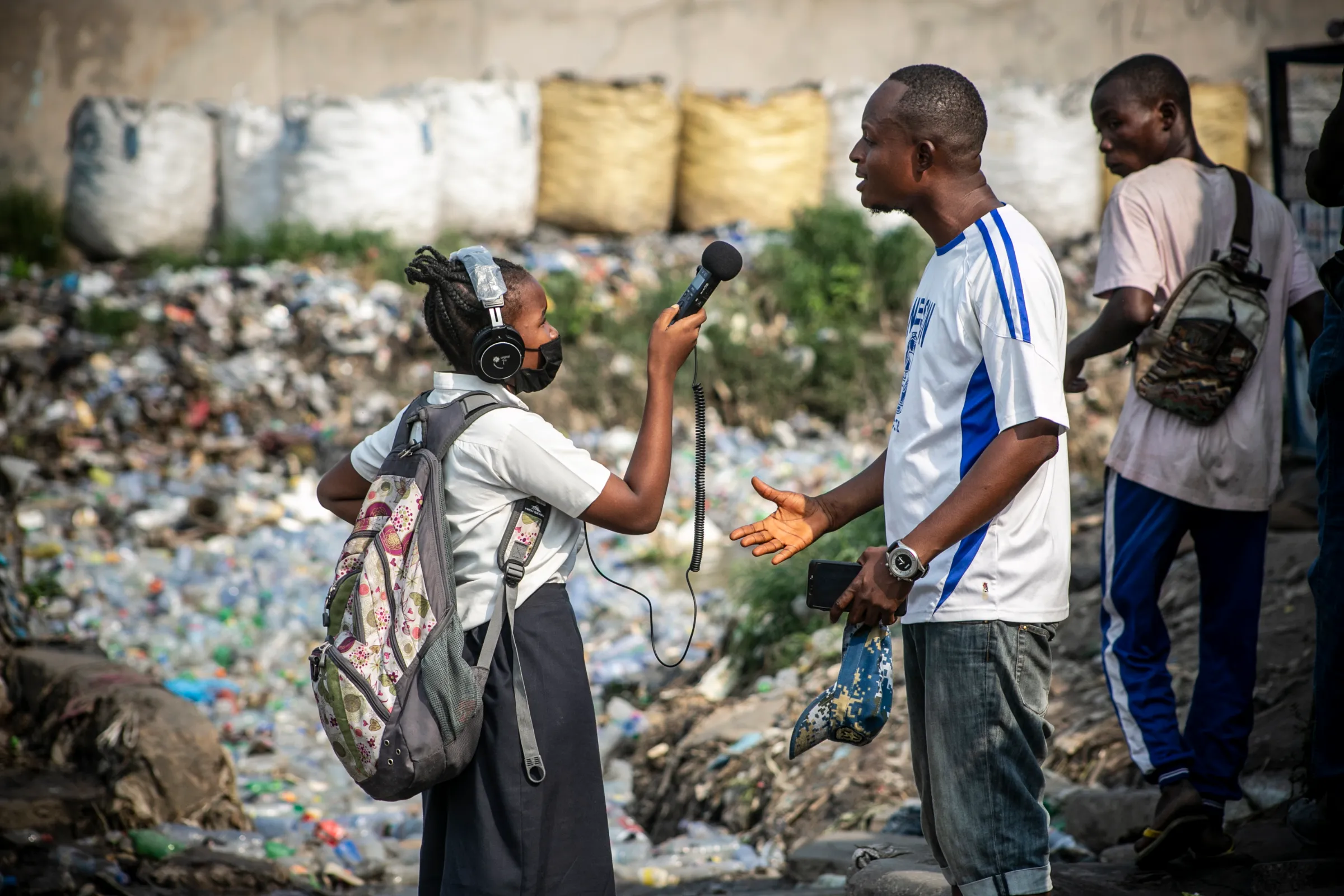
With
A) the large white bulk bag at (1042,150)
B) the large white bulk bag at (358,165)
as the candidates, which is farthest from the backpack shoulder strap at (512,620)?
the large white bulk bag at (1042,150)

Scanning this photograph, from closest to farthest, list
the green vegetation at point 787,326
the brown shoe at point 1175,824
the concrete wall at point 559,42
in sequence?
1. the brown shoe at point 1175,824
2. the green vegetation at point 787,326
3. the concrete wall at point 559,42

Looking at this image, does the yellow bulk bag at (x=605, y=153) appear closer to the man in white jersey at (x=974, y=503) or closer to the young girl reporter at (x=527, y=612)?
the young girl reporter at (x=527, y=612)

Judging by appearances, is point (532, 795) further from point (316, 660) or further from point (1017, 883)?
point (1017, 883)

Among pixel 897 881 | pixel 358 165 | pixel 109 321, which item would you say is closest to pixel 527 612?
pixel 897 881

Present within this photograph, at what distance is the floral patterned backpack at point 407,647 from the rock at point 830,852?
4.72 ft

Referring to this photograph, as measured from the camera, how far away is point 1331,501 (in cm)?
266

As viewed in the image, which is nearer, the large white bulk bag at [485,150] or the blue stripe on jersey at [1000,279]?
the blue stripe on jersey at [1000,279]

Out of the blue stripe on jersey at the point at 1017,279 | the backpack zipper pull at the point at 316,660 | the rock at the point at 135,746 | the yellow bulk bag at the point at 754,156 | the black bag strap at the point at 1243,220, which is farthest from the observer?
the yellow bulk bag at the point at 754,156

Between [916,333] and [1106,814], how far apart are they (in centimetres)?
183

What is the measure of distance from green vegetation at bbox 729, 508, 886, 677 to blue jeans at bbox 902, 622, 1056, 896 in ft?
8.89

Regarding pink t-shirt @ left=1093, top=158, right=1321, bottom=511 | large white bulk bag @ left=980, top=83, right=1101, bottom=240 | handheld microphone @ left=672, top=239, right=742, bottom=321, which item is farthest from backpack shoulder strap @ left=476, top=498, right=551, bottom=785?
large white bulk bag @ left=980, top=83, right=1101, bottom=240

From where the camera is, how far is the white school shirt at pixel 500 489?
87.4 inches

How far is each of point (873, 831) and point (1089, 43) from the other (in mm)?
8838

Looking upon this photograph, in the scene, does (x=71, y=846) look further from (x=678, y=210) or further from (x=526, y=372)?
(x=678, y=210)
